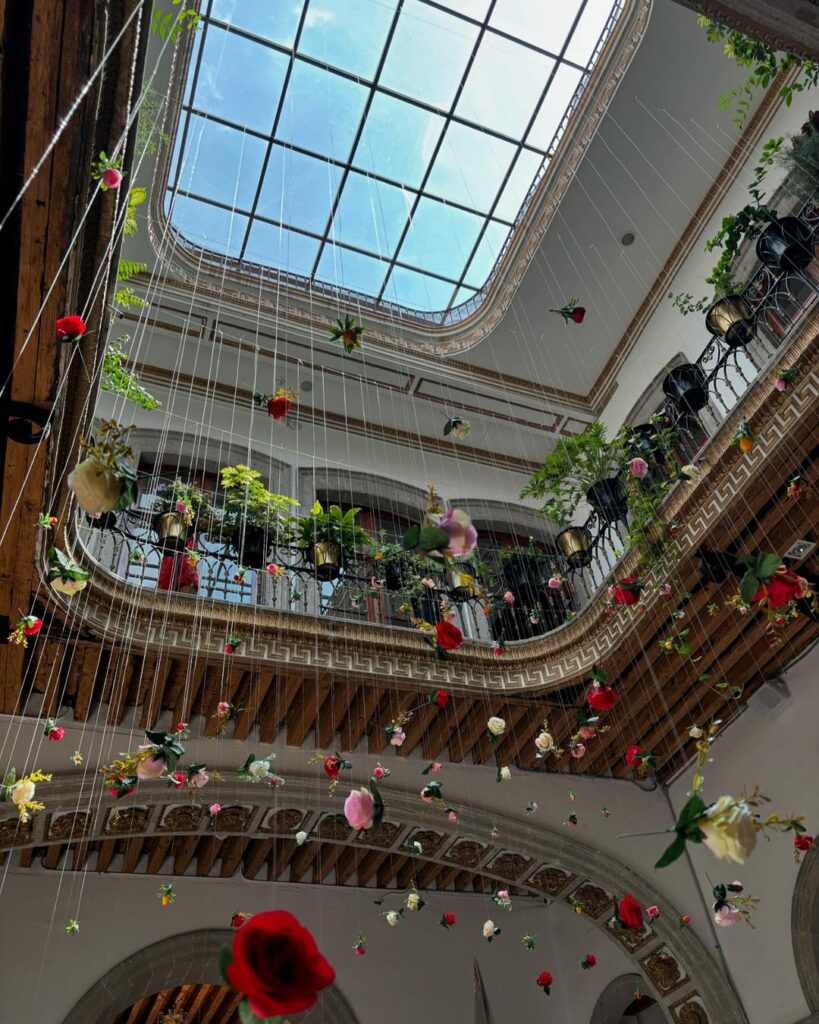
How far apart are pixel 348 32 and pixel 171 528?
5000 millimetres

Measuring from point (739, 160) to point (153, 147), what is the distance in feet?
18.3

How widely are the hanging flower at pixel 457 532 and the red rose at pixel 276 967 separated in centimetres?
108

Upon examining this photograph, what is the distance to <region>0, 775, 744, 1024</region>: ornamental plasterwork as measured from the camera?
5.52 m

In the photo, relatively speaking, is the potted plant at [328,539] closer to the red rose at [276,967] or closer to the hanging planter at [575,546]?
the hanging planter at [575,546]


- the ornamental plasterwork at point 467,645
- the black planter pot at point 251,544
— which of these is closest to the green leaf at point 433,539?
the ornamental plasterwork at point 467,645

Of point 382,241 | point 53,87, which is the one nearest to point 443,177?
point 382,241

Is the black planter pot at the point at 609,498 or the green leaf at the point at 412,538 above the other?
the black planter pot at the point at 609,498

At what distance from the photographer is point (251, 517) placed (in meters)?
6.22

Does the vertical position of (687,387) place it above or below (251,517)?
above

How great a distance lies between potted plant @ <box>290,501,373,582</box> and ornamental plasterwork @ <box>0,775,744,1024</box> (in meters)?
1.59

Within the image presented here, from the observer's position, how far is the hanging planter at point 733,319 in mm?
5430

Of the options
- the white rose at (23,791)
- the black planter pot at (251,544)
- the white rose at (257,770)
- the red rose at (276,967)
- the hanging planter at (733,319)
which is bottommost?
the red rose at (276,967)

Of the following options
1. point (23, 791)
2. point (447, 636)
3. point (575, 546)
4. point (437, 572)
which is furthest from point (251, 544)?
point (447, 636)

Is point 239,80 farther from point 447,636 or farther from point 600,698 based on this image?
point 600,698
